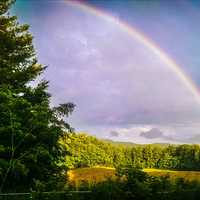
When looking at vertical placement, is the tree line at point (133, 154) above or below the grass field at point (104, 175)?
above

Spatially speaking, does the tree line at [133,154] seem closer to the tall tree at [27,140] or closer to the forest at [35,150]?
the forest at [35,150]

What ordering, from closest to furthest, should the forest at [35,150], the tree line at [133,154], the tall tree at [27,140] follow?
1. the forest at [35,150]
2. the tall tree at [27,140]
3. the tree line at [133,154]

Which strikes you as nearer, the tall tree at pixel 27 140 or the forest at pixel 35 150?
the forest at pixel 35 150

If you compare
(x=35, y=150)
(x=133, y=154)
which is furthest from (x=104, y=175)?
(x=133, y=154)

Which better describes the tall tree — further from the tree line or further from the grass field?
the tree line

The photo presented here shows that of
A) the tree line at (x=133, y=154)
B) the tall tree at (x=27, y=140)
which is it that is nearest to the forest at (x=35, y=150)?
the tall tree at (x=27, y=140)

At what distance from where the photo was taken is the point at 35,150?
27031 mm

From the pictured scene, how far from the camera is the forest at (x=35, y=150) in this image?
22328 mm

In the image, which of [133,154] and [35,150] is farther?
[133,154]

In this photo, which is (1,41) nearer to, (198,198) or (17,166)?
(17,166)

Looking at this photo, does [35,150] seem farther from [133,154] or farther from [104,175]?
[133,154]

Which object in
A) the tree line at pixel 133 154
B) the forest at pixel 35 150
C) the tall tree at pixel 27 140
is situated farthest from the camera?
the tree line at pixel 133 154

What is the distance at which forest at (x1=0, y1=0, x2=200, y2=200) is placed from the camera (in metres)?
22.3

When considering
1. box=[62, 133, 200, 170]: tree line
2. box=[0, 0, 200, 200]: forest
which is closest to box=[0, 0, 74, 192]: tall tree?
box=[0, 0, 200, 200]: forest
